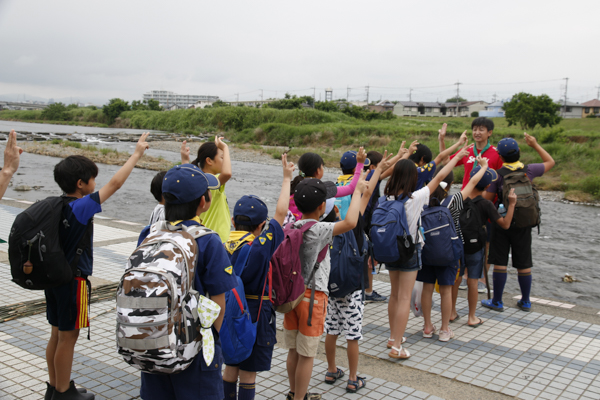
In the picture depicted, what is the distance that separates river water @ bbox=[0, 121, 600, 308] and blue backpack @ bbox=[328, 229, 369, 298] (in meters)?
3.45

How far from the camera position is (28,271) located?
9.68 feet

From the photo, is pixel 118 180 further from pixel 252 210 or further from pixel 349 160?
pixel 349 160

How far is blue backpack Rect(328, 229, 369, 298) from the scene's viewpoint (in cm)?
355

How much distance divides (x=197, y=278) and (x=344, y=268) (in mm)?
1561

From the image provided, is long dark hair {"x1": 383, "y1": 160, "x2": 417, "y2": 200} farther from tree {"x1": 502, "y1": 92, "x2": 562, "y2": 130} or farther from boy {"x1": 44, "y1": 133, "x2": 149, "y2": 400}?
tree {"x1": 502, "y1": 92, "x2": 562, "y2": 130}

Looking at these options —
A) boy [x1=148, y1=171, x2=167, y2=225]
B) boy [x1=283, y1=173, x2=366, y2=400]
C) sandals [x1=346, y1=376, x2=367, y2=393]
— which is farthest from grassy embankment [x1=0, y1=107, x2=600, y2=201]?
boy [x1=148, y1=171, x2=167, y2=225]

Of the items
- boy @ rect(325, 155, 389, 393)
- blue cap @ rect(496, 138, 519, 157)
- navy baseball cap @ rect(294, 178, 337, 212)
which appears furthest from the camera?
blue cap @ rect(496, 138, 519, 157)

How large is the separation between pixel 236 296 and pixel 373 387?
1834mm

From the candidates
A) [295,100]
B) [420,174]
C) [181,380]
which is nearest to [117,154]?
[420,174]

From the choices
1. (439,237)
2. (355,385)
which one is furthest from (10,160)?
(439,237)

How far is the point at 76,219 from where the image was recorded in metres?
3.05

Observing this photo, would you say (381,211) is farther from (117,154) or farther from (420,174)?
(117,154)

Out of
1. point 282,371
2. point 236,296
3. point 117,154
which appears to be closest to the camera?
point 236,296

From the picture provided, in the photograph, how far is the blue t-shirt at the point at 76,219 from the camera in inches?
119
